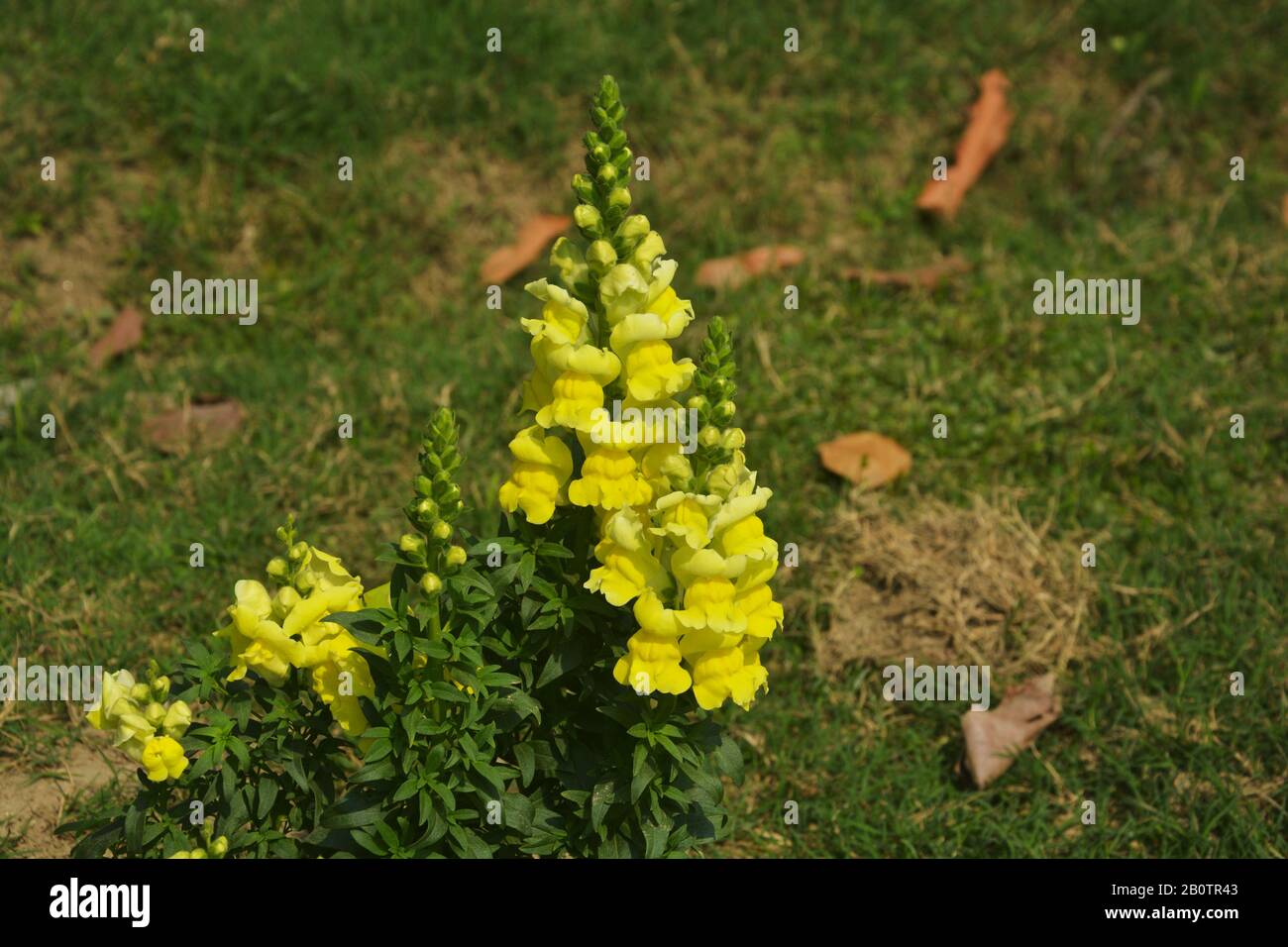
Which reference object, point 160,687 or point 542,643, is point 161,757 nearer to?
point 160,687

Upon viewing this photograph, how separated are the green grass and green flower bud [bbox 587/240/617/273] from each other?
1583 mm

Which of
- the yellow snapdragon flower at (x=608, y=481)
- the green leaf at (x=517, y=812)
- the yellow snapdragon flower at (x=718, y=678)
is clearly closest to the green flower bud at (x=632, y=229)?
the yellow snapdragon flower at (x=608, y=481)

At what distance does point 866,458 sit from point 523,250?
1602 millimetres

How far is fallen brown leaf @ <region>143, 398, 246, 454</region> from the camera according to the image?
188 inches

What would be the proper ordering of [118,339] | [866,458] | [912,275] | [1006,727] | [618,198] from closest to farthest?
[618,198] < [1006,727] < [866,458] < [118,339] < [912,275]

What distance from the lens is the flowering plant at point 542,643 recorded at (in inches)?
109

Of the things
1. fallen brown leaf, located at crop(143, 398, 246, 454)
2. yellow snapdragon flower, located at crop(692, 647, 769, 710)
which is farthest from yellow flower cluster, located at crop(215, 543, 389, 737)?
fallen brown leaf, located at crop(143, 398, 246, 454)

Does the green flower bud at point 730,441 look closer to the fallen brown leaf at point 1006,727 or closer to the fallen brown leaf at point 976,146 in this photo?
the fallen brown leaf at point 1006,727

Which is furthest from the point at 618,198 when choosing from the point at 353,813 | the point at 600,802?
the point at 353,813

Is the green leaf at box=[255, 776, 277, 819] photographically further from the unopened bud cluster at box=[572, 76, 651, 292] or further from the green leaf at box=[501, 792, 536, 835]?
the unopened bud cluster at box=[572, 76, 651, 292]

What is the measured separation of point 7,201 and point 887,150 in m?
3.19

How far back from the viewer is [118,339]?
5195 millimetres

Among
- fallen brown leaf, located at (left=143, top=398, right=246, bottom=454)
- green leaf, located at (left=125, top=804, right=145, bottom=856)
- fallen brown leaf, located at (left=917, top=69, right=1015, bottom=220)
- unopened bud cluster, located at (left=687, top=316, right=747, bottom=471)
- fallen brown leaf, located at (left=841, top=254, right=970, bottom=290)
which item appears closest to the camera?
unopened bud cluster, located at (left=687, top=316, right=747, bottom=471)

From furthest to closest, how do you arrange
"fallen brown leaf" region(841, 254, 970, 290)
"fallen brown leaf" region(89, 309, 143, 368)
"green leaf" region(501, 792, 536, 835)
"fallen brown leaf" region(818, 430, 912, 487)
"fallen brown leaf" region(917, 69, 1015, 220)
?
"fallen brown leaf" region(917, 69, 1015, 220) < "fallen brown leaf" region(841, 254, 970, 290) < "fallen brown leaf" region(89, 309, 143, 368) < "fallen brown leaf" region(818, 430, 912, 487) < "green leaf" region(501, 792, 536, 835)
